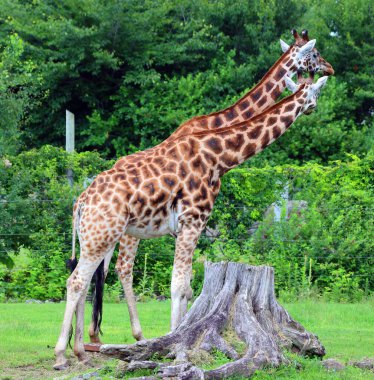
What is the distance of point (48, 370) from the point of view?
8.61m

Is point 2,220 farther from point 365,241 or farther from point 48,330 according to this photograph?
point 365,241

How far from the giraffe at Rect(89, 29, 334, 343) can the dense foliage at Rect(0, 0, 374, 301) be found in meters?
4.74

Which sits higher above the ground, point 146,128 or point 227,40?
point 227,40

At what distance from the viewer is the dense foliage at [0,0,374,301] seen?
15.8 metres

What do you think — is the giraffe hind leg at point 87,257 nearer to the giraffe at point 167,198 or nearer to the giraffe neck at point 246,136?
the giraffe at point 167,198

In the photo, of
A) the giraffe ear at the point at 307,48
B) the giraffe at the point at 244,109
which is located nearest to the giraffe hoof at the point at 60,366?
the giraffe at the point at 244,109

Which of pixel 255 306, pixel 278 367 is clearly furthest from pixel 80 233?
pixel 278 367

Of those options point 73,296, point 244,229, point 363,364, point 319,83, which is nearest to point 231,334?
point 363,364

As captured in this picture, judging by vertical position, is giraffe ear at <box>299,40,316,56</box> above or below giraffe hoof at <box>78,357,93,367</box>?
above

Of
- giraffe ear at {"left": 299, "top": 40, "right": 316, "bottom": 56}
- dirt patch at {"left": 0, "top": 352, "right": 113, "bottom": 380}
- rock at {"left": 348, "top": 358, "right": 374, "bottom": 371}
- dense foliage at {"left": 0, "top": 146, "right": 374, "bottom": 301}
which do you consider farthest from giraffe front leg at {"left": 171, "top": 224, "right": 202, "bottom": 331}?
dense foliage at {"left": 0, "top": 146, "right": 374, "bottom": 301}

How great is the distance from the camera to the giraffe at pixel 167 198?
894cm

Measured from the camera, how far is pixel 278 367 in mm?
7832

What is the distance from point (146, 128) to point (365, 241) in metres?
9.84

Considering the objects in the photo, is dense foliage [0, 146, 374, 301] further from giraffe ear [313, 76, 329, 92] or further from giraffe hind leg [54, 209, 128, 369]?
giraffe hind leg [54, 209, 128, 369]
